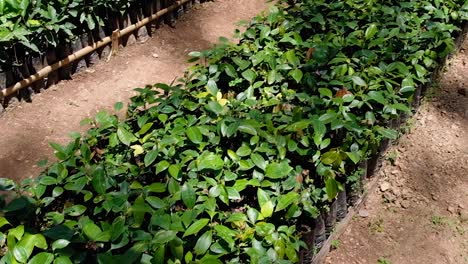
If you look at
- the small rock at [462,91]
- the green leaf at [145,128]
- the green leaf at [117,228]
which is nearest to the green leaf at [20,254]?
the green leaf at [117,228]

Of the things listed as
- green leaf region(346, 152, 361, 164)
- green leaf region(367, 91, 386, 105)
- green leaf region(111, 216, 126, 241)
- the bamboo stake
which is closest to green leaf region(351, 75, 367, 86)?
green leaf region(367, 91, 386, 105)

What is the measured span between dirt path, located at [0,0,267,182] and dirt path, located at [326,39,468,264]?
2.32 m

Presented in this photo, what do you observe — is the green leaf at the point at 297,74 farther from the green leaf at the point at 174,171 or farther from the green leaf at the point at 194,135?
the green leaf at the point at 174,171

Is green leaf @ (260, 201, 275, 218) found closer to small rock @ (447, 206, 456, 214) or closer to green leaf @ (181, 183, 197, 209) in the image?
green leaf @ (181, 183, 197, 209)

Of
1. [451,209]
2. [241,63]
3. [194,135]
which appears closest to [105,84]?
[241,63]

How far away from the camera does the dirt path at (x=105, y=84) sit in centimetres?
444

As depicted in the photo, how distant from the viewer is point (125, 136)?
9.72ft

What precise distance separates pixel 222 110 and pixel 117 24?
114 inches

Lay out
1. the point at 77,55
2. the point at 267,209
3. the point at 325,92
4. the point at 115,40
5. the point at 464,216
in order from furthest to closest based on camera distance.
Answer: the point at 115,40 < the point at 77,55 < the point at 464,216 < the point at 325,92 < the point at 267,209

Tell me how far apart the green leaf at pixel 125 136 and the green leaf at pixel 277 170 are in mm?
813

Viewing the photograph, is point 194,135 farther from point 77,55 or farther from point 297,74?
A: point 77,55

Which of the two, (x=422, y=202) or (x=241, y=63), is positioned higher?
(x=241, y=63)

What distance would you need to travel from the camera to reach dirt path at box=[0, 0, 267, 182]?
4438mm

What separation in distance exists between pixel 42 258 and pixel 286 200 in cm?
121
